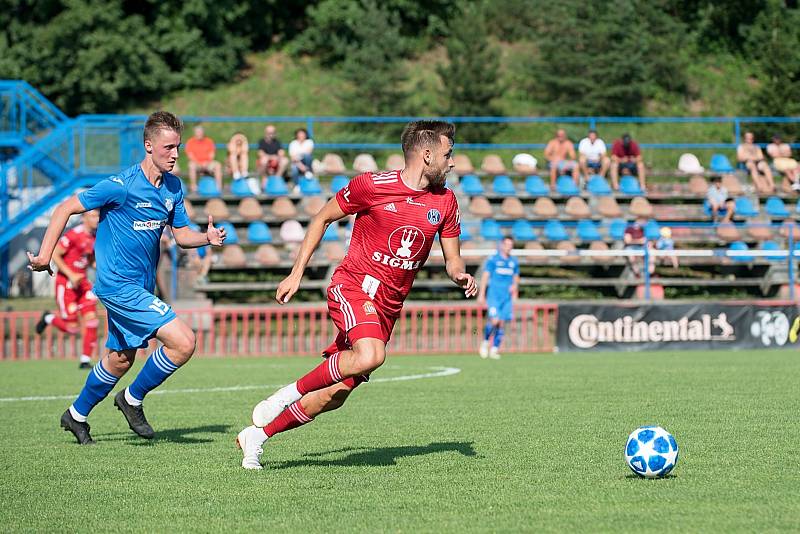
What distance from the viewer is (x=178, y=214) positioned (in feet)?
27.0

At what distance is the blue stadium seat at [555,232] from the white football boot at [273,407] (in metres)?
18.6

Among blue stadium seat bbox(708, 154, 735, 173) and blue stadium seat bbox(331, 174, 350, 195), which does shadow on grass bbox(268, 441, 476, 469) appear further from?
blue stadium seat bbox(708, 154, 735, 173)

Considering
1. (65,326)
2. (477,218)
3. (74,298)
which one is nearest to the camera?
(74,298)

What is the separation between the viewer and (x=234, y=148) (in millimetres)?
25734

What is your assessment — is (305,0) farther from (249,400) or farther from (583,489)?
(583,489)

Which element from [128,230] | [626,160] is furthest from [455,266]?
[626,160]

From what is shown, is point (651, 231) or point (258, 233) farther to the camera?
point (651, 231)

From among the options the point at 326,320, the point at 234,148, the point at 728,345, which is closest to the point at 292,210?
the point at 234,148

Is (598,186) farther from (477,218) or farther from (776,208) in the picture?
(776,208)

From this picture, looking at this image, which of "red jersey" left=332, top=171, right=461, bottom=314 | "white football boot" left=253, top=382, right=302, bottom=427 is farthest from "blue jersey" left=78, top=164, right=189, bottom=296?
"red jersey" left=332, top=171, right=461, bottom=314

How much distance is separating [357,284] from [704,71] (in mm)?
39544

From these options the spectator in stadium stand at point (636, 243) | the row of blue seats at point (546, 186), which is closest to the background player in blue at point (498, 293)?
the spectator in stadium stand at point (636, 243)

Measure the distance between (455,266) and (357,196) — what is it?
0.75 m

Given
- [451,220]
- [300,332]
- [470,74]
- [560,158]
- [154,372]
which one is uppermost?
[470,74]
